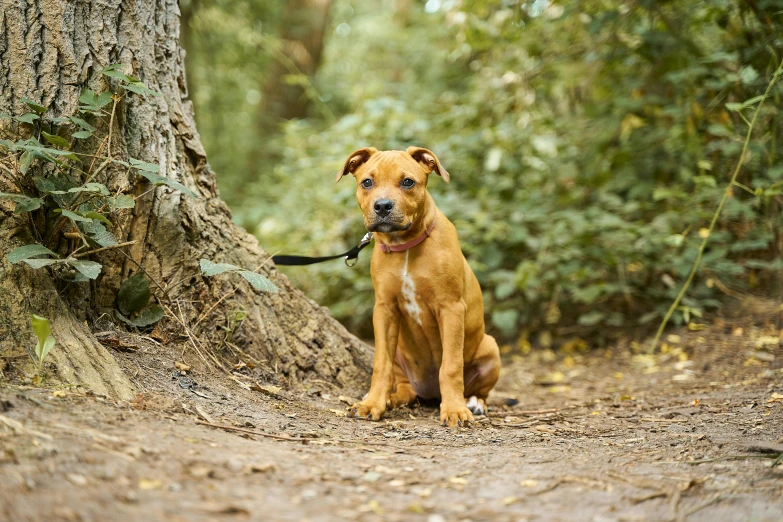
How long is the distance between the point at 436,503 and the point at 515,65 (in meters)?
7.98

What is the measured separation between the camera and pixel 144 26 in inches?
162

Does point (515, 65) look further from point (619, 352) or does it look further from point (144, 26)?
point (144, 26)

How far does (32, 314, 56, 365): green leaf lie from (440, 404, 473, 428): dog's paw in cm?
235

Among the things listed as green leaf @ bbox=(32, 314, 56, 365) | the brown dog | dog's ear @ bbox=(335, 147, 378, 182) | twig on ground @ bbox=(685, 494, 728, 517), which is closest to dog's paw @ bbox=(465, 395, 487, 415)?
the brown dog

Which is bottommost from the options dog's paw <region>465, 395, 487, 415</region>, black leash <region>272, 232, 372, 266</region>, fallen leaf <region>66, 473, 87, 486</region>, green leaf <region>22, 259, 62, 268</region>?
dog's paw <region>465, 395, 487, 415</region>

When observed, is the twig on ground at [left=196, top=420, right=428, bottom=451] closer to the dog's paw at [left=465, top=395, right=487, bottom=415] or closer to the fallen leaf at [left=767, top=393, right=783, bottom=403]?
the dog's paw at [left=465, top=395, right=487, bottom=415]

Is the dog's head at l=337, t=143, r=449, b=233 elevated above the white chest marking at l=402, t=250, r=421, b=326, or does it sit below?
above

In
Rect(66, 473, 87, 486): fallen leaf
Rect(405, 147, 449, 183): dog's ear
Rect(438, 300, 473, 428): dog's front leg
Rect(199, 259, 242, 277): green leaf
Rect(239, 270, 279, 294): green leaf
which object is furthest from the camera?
Rect(405, 147, 449, 183): dog's ear

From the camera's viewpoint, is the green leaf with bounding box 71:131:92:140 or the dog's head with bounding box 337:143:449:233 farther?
the dog's head with bounding box 337:143:449:233

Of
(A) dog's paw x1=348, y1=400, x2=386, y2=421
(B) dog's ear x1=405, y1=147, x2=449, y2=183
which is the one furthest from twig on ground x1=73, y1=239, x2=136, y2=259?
(B) dog's ear x1=405, y1=147, x2=449, y2=183

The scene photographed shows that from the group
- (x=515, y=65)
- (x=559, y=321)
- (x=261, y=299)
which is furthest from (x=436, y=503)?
(x=515, y=65)

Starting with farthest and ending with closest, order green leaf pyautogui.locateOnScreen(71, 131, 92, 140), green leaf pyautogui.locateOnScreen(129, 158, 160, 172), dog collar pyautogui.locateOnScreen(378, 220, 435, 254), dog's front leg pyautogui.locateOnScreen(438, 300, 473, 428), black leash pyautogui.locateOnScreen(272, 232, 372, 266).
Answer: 1. black leash pyautogui.locateOnScreen(272, 232, 372, 266)
2. dog collar pyautogui.locateOnScreen(378, 220, 435, 254)
3. dog's front leg pyautogui.locateOnScreen(438, 300, 473, 428)
4. green leaf pyautogui.locateOnScreen(129, 158, 160, 172)
5. green leaf pyautogui.locateOnScreen(71, 131, 92, 140)

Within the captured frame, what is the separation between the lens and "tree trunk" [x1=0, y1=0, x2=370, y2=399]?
11.1 feet

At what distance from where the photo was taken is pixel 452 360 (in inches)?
175
